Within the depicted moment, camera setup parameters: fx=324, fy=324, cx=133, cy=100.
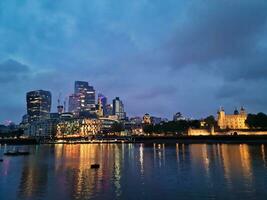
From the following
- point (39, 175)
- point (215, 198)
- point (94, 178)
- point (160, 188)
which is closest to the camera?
point (215, 198)

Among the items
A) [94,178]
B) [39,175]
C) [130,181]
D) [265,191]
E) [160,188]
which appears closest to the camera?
[265,191]

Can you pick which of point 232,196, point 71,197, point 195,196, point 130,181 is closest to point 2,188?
point 71,197

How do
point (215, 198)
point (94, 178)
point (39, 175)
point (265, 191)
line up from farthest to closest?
point (39, 175), point (94, 178), point (265, 191), point (215, 198)

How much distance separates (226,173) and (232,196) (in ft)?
63.4

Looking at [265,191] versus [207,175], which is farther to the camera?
[207,175]

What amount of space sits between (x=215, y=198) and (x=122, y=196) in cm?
1067

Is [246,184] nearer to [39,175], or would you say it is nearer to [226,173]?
[226,173]

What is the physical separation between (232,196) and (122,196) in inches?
497

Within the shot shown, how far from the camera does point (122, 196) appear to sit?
38.3 meters

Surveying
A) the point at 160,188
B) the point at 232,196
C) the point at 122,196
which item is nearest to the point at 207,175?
the point at 160,188

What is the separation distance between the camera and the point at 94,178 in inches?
2096

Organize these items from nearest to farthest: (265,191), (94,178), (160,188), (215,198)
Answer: (215,198) → (265,191) → (160,188) → (94,178)

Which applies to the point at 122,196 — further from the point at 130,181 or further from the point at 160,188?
the point at 130,181

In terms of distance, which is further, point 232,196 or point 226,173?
point 226,173
